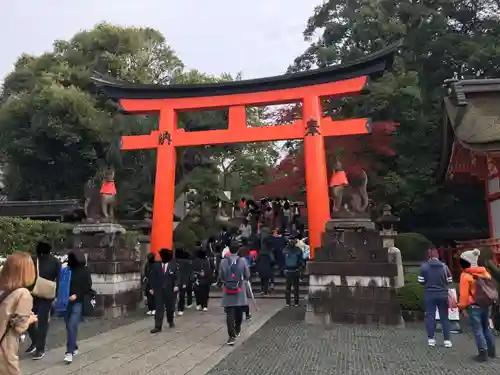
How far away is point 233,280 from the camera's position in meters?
7.05

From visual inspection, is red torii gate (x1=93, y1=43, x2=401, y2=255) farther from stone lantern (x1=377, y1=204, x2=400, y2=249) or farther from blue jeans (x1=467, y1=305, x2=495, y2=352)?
blue jeans (x1=467, y1=305, x2=495, y2=352)

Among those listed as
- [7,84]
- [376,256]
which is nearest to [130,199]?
[7,84]

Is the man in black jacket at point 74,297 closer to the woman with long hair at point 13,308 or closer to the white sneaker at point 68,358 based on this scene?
the white sneaker at point 68,358

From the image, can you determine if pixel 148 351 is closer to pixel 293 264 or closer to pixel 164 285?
pixel 164 285

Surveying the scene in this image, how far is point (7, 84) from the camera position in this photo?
25500mm

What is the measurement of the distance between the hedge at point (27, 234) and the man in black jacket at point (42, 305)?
5511mm

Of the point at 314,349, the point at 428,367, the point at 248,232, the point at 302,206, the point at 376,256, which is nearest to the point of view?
the point at 428,367

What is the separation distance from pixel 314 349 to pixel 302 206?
17544 mm

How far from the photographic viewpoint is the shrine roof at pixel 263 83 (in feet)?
43.7

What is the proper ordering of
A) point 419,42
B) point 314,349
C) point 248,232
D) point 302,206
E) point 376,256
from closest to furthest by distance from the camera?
point 314,349 < point 376,256 < point 248,232 < point 419,42 < point 302,206

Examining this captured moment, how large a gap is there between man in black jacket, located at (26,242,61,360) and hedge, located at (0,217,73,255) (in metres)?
5.51

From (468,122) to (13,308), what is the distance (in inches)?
471

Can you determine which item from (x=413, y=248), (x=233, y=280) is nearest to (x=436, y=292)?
(x=233, y=280)

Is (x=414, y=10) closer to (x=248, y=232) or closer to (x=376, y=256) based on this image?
(x=248, y=232)
